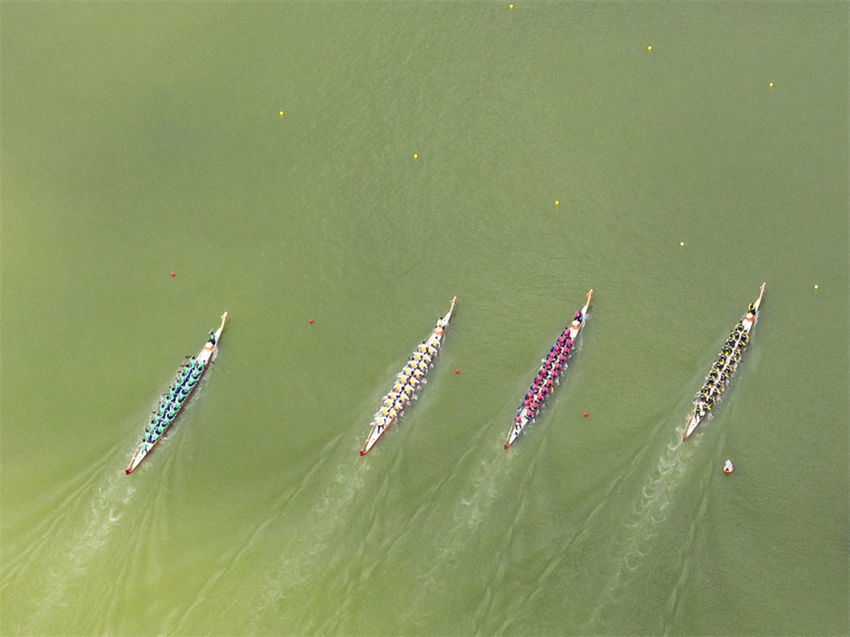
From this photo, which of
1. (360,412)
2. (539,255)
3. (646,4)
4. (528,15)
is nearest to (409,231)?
(539,255)

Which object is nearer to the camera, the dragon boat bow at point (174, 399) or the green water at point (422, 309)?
the green water at point (422, 309)

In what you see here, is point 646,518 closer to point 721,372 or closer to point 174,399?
point 721,372

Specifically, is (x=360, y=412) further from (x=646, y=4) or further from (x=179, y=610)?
(x=646, y=4)

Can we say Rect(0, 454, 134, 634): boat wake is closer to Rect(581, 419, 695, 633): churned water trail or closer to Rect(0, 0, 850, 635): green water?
Rect(0, 0, 850, 635): green water

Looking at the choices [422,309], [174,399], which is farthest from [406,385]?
[174,399]

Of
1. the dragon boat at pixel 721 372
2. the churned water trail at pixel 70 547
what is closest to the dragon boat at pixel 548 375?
the dragon boat at pixel 721 372

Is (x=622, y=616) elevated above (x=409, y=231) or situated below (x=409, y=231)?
below

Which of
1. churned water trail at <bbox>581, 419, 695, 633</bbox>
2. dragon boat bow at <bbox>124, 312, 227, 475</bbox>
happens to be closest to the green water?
churned water trail at <bbox>581, 419, 695, 633</bbox>

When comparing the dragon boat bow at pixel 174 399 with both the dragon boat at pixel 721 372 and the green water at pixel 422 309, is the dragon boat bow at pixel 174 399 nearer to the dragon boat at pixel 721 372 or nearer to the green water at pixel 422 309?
the green water at pixel 422 309
